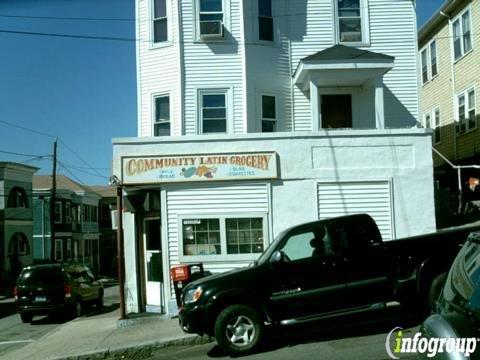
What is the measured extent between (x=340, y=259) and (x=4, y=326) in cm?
1312

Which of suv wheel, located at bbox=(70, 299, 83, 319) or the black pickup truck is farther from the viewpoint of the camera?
suv wheel, located at bbox=(70, 299, 83, 319)

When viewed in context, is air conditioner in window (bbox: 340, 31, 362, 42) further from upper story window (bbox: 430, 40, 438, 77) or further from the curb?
the curb

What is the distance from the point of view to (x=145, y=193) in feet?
47.6

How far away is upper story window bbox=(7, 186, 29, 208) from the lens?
42.4 metres

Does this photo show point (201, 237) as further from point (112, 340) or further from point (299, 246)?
point (299, 246)

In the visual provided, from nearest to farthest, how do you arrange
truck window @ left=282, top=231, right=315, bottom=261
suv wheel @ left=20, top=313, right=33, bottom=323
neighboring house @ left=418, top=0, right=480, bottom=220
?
truck window @ left=282, top=231, right=315, bottom=261 < suv wheel @ left=20, top=313, right=33, bottom=323 < neighboring house @ left=418, top=0, right=480, bottom=220

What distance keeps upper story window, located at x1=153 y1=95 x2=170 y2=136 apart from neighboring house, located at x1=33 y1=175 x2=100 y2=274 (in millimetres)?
30925

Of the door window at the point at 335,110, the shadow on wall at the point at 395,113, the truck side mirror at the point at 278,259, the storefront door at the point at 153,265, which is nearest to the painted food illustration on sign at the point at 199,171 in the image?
the storefront door at the point at 153,265

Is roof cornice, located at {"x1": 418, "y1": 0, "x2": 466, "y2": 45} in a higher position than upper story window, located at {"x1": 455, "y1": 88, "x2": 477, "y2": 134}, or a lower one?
higher

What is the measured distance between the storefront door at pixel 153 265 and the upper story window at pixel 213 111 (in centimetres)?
412

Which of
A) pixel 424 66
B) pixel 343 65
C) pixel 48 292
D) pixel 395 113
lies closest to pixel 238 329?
pixel 343 65

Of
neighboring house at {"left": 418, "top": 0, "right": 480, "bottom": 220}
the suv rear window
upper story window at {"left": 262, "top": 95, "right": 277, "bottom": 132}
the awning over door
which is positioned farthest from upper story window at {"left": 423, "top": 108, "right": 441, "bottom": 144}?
the suv rear window

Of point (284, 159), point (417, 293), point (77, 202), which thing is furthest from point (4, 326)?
point (77, 202)

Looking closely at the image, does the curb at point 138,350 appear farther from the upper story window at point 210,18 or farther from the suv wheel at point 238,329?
the upper story window at point 210,18
